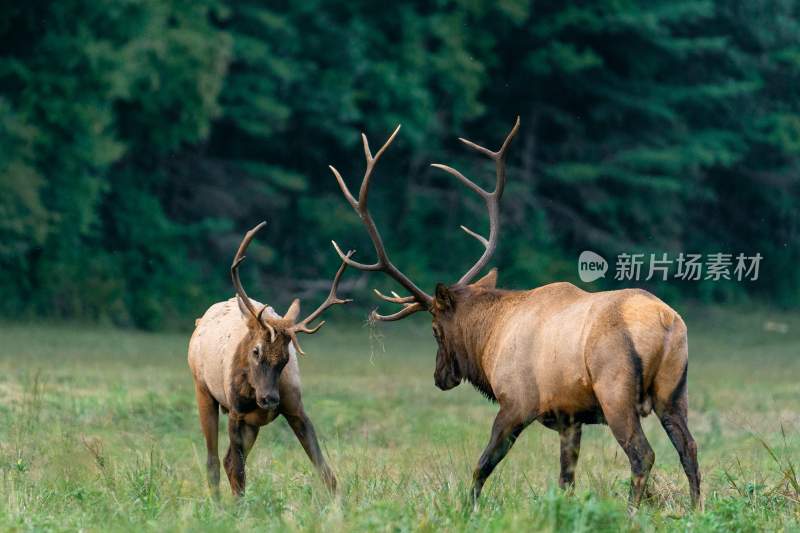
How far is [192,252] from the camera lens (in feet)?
94.6

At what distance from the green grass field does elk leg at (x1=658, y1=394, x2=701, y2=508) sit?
17 cm

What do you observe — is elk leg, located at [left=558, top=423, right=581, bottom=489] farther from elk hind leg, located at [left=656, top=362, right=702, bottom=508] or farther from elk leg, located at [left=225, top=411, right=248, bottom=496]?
elk leg, located at [left=225, top=411, right=248, bottom=496]

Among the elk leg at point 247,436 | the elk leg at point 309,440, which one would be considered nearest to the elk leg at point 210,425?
the elk leg at point 247,436

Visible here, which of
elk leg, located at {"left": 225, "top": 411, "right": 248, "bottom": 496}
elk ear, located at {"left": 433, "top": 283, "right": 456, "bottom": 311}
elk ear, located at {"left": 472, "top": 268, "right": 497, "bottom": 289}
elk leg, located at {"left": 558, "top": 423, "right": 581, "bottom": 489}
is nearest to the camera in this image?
elk leg, located at {"left": 558, "top": 423, "right": 581, "bottom": 489}

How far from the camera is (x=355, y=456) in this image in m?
10.9

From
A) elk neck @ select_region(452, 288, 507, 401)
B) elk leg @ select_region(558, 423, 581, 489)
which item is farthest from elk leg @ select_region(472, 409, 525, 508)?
elk neck @ select_region(452, 288, 507, 401)

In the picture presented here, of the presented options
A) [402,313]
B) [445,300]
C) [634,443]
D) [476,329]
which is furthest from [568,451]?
[402,313]

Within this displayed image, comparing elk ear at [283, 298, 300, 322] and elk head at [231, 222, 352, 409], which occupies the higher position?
elk ear at [283, 298, 300, 322]

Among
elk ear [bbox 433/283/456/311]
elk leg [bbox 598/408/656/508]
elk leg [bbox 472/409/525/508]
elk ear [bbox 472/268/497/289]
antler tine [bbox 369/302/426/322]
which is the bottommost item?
elk leg [bbox 472/409/525/508]

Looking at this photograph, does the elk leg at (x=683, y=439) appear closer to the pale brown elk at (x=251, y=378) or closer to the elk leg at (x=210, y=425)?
the pale brown elk at (x=251, y=378)

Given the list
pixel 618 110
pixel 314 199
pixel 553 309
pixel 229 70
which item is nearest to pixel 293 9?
pixel 229 70

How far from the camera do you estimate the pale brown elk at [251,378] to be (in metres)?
9.55

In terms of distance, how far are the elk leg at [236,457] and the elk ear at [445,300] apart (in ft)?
5.13

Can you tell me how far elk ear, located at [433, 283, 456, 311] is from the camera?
10266mm
